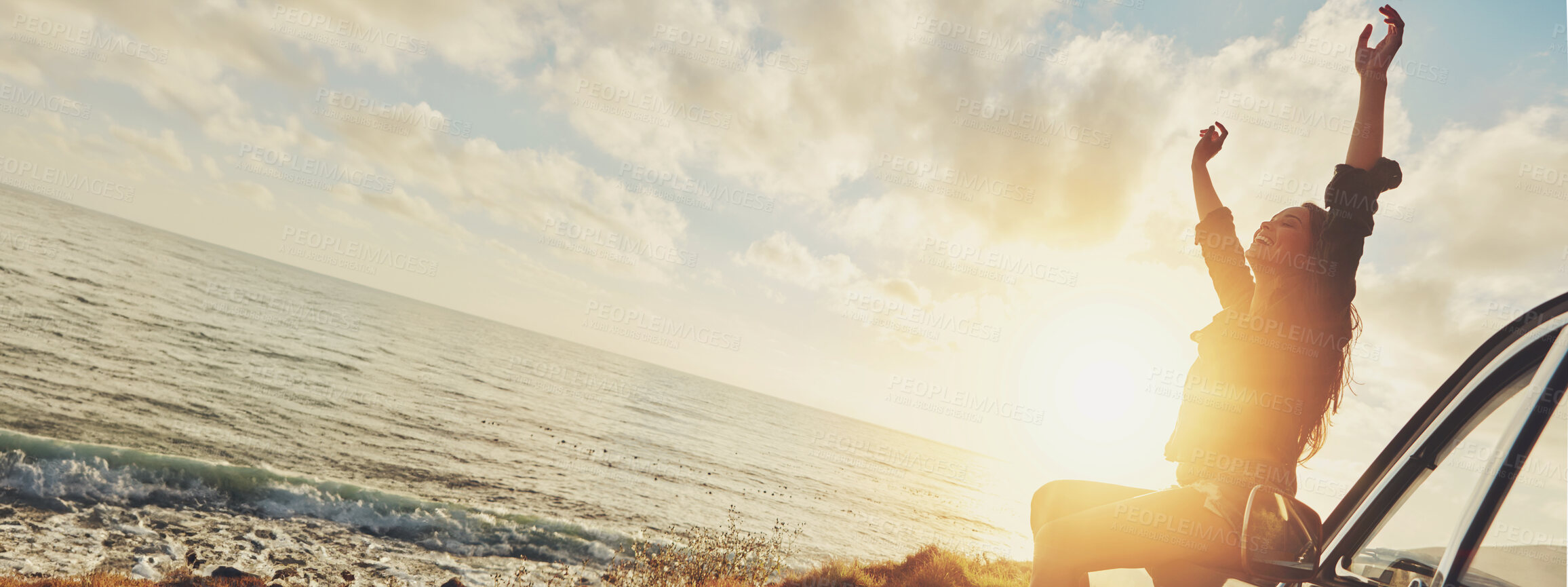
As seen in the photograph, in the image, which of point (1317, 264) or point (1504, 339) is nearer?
point (1317, 264)

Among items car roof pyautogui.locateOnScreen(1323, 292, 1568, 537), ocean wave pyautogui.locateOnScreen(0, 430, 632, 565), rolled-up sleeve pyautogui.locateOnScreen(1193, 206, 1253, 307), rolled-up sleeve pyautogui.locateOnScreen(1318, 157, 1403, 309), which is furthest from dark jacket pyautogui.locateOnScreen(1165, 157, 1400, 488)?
ocean wave pyautogui.locateOnScreen(0, 430, 632, 565)

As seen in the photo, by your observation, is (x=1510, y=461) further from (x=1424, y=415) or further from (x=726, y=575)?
(x=726, y=575)

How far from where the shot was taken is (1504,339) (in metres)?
2.40

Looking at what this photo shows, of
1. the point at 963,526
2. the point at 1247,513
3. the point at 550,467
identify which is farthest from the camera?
the point at 963,526

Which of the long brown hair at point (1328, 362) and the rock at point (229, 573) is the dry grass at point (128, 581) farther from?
the long brown hair at point (1328, 362)

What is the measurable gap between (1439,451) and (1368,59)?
1.79m

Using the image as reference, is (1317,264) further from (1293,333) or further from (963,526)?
(963,526)

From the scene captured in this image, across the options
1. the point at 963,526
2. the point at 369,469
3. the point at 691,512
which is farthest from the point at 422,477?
the point at 963,526

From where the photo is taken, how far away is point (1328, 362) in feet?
6.15

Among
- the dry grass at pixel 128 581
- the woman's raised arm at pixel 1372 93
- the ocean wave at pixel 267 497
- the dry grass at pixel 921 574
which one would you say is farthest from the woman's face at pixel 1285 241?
the ocean wave at pixel 267 497

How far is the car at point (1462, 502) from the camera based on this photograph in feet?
6.01

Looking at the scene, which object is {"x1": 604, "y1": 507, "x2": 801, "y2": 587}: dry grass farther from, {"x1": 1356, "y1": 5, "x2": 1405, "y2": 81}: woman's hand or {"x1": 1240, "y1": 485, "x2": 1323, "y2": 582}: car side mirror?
{"x1": 1356, "y1": 5, "x2": 1405, "y2": 81}: woman's hand

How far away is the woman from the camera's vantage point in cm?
178

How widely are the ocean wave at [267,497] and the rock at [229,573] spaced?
2954 millimetres
